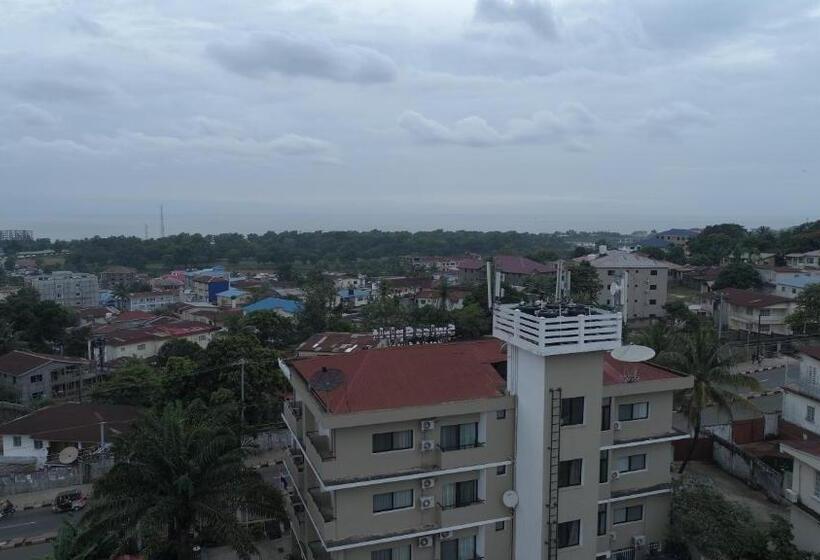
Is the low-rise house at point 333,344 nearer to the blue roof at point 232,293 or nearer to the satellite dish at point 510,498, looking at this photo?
the satellite dish at point 510,498

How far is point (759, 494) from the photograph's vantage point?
62.7ft

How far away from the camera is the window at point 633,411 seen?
15680 mm

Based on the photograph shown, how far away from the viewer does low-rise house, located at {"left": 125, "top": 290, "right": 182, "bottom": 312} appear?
277 feet

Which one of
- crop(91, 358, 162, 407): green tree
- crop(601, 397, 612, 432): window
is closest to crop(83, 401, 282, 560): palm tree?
crop(601, 397, 612, 432): window

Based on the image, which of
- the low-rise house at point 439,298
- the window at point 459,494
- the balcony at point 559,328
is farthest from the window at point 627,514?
the low-rise house at point 439,298

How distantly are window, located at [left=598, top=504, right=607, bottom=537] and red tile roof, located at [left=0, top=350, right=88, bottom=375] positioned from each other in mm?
38828

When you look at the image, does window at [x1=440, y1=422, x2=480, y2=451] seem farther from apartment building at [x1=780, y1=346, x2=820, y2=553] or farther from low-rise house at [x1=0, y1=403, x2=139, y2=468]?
low-rise house at [x1=0, y1=403, x2=139, y2=468]

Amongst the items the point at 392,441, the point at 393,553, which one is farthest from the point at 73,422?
the point at 392,441

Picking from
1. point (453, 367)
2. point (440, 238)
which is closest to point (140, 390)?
point (453, 367)

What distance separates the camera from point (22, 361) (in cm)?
4169

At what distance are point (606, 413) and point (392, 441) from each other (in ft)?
18.0

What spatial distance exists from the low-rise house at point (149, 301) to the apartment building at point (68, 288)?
25.4ft

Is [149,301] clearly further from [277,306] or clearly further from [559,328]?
[559,328]

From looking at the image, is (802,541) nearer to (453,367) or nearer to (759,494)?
(759,494)
